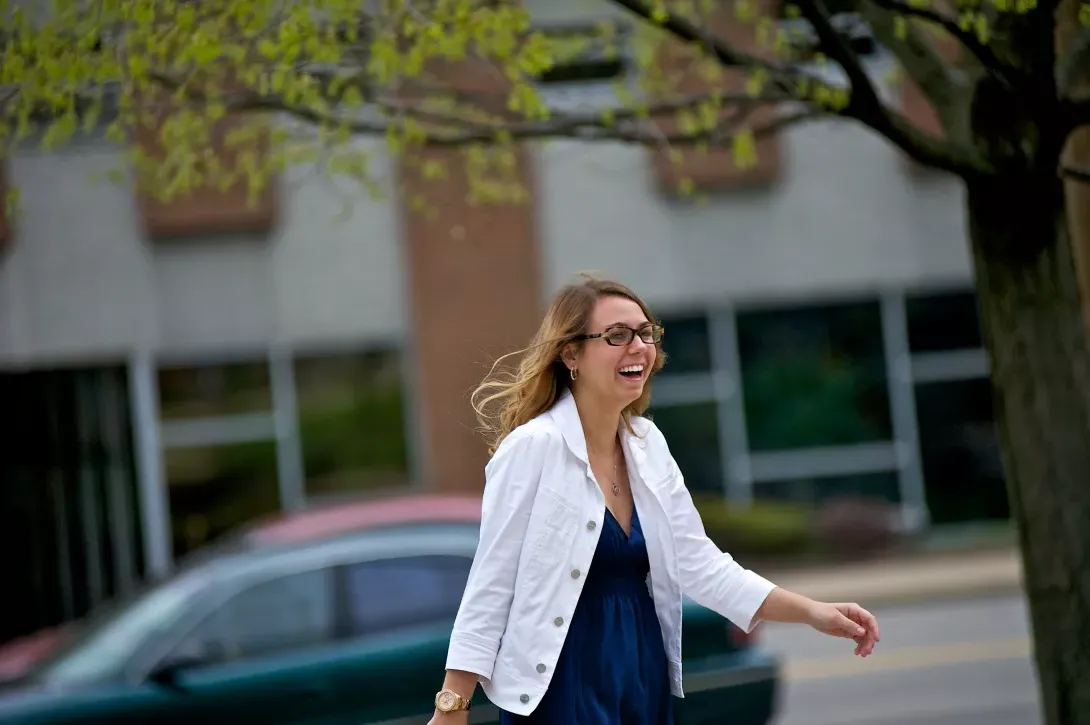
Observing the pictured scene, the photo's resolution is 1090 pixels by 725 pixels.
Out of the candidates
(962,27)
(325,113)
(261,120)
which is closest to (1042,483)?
(962,27)

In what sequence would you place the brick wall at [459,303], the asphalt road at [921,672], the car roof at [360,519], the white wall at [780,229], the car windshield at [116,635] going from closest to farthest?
1. the car windshield at [116,635]
2. the car roof at [360,519]
3. the asphalt road at [921,672]
4. the brick wall at [459,303]
5. the white wall at [780,229]

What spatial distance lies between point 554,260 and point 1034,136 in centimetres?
1250

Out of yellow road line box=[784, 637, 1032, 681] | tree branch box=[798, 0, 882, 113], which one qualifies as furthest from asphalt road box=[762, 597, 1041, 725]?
tree branch box=[798, 0, 882, 113]

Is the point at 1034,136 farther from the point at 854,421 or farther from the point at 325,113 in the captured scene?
the point at 854,421

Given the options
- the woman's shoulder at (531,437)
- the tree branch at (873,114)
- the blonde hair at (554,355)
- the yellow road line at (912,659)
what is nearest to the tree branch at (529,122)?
the tree branch at (873,114)

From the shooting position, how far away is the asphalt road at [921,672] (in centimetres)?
925

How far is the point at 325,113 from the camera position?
6297mm

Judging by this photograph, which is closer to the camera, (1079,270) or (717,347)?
(1079,270)

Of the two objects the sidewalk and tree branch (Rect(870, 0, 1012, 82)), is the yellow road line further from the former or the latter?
tree branch (Rect(870, 0, 1012, 82))

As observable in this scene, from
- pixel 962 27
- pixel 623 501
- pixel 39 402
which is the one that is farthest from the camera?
pixel 39 402

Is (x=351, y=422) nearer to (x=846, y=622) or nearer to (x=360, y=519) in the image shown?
(x=360, y=519)

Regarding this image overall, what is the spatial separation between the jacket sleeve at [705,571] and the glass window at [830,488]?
14.0m

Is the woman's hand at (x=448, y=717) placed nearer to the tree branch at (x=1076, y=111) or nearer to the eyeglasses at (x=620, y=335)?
the eyeglasses at (x=620, y=335)

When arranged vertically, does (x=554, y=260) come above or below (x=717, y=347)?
above
